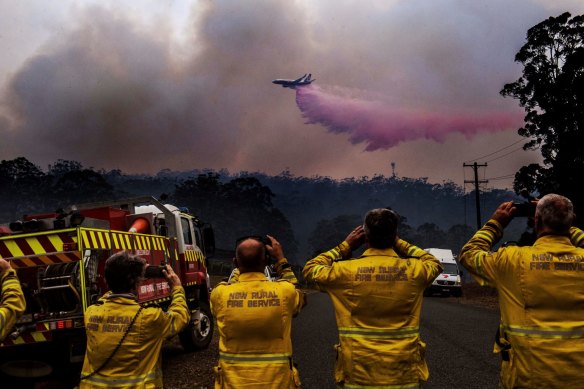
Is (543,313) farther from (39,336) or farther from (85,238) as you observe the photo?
(39,336)

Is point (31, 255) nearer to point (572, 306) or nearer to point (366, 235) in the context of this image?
point (366, 235)

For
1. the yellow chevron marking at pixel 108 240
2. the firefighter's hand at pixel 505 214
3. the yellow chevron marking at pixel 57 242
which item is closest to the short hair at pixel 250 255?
the firefighter's hand at pixel 505 214

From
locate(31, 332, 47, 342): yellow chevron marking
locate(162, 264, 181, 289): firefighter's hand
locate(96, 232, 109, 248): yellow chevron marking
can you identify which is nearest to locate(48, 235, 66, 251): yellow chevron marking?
locate(96, 232, 109, 248): yellow chevron marking

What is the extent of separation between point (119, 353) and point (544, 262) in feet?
9.12

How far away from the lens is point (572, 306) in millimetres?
3102

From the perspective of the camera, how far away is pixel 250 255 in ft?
11.8

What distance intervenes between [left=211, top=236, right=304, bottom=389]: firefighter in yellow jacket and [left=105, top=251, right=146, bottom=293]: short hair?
585 millimetres

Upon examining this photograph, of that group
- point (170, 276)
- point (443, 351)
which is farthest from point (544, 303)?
point (443, 351)

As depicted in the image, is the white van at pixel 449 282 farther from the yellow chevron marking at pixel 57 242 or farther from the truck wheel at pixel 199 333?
the yellow chevron marking at pixel 57 242

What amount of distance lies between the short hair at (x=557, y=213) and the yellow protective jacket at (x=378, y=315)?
788 mm

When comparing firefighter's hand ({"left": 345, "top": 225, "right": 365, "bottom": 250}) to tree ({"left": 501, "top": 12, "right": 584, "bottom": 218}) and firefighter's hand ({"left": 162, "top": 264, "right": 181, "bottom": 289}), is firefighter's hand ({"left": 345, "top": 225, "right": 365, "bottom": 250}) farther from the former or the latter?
tree ({"left": 501, "top": 12, "right": 584, "bottom": 218})

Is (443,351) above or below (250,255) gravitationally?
below

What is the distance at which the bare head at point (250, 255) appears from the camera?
11.8ft

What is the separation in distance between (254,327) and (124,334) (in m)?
0.86
